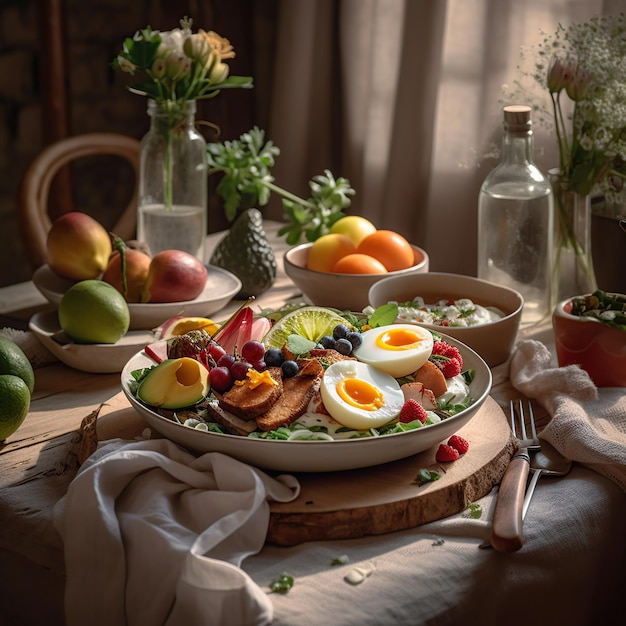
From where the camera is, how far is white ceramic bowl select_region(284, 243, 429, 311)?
161 cm

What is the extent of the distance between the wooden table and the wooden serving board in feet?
0.07

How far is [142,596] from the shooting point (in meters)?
0.92

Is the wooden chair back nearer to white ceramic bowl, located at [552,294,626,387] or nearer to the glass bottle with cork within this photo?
the glass bottle with cork

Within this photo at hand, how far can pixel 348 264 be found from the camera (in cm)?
164

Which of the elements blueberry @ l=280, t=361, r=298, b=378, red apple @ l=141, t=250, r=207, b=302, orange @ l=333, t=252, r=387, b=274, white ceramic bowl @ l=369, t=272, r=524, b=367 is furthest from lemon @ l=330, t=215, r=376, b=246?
blueberry @ l=280, t=361, r=298, b=378

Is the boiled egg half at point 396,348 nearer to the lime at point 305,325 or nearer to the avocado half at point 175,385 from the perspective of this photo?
the lime at point 305,325

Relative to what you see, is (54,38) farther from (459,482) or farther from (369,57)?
(459,482)

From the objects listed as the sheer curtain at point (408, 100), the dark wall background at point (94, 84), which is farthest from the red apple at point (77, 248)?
the dark wall background at point (94, 84)

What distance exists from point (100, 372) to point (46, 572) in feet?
1.47

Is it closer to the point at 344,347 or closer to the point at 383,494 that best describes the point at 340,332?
the point at 344,347

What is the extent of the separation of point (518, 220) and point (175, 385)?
0.82m

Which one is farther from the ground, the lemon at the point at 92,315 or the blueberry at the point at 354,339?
the blueberry at the point at 354,339

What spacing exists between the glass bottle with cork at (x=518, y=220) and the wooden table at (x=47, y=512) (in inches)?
13.7

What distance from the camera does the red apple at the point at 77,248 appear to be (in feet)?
5.36
